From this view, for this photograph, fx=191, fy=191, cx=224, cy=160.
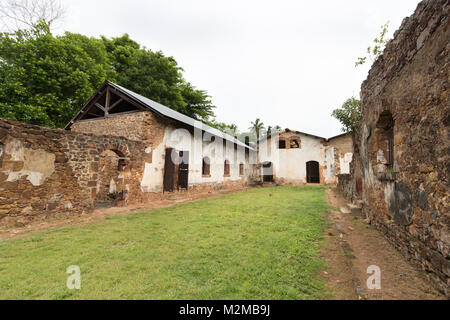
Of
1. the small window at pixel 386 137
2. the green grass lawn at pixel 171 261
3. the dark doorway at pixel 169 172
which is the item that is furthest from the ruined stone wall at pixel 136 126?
the small window at pixel 386 137

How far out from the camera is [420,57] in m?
2.54

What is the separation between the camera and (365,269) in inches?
103

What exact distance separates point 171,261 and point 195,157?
8.59 m

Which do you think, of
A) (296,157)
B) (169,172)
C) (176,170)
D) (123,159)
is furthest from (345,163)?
(123,159)

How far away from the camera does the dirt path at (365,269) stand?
6.78 feet

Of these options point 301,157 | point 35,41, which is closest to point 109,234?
point 35,41

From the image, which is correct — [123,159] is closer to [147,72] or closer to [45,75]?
[45,75]

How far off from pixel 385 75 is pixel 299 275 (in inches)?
153

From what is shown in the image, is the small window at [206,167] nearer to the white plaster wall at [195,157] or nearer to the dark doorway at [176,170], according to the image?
the white plaster wall at [195,157]

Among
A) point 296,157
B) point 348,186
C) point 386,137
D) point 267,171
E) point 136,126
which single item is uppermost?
point 136,126

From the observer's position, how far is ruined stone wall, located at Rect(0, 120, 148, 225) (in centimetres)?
472

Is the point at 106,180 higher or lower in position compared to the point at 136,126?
lower
